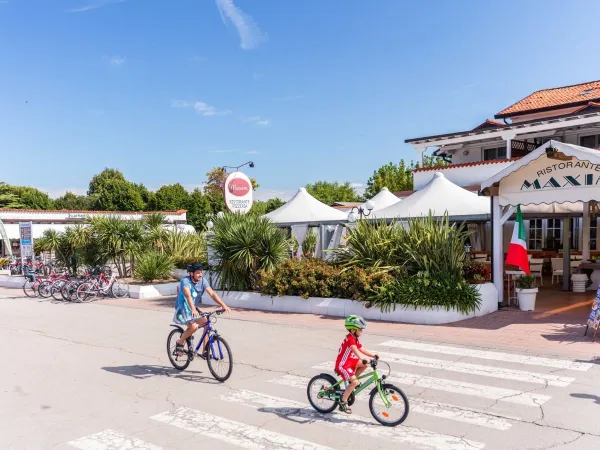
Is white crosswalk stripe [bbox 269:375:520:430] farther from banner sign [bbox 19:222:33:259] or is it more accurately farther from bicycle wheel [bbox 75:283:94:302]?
banner sign [bbox 19:222:33:259]

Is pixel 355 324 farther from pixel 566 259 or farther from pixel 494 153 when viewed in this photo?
pixel 494 153

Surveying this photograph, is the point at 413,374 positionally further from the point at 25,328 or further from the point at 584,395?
the point at 25,328

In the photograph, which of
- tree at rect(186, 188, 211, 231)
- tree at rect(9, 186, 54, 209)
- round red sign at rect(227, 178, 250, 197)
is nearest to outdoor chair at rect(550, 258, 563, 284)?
round red sign at rect(227, 178, 250, 197)

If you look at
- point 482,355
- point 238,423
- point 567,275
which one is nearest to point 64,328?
point 238,423

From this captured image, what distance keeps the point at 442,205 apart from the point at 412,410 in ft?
33.4

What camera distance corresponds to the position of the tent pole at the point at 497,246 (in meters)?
12.6

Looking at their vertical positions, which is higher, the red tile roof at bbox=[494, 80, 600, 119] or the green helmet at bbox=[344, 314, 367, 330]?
the red tile roof at bbox=[494, 80, 600, 119]

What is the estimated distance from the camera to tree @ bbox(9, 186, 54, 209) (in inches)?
2510

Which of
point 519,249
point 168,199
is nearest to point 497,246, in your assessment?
point 519,249

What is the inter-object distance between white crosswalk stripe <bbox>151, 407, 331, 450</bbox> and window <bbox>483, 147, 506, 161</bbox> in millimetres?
23969

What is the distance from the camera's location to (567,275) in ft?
51.4

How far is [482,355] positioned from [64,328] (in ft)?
29.9

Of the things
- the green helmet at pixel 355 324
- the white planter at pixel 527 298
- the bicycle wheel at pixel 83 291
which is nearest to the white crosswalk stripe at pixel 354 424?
the green helmet at pixel 355 324

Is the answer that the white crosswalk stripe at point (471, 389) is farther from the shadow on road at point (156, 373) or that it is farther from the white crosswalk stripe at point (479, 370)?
the shadow on road at point (156, 373)
